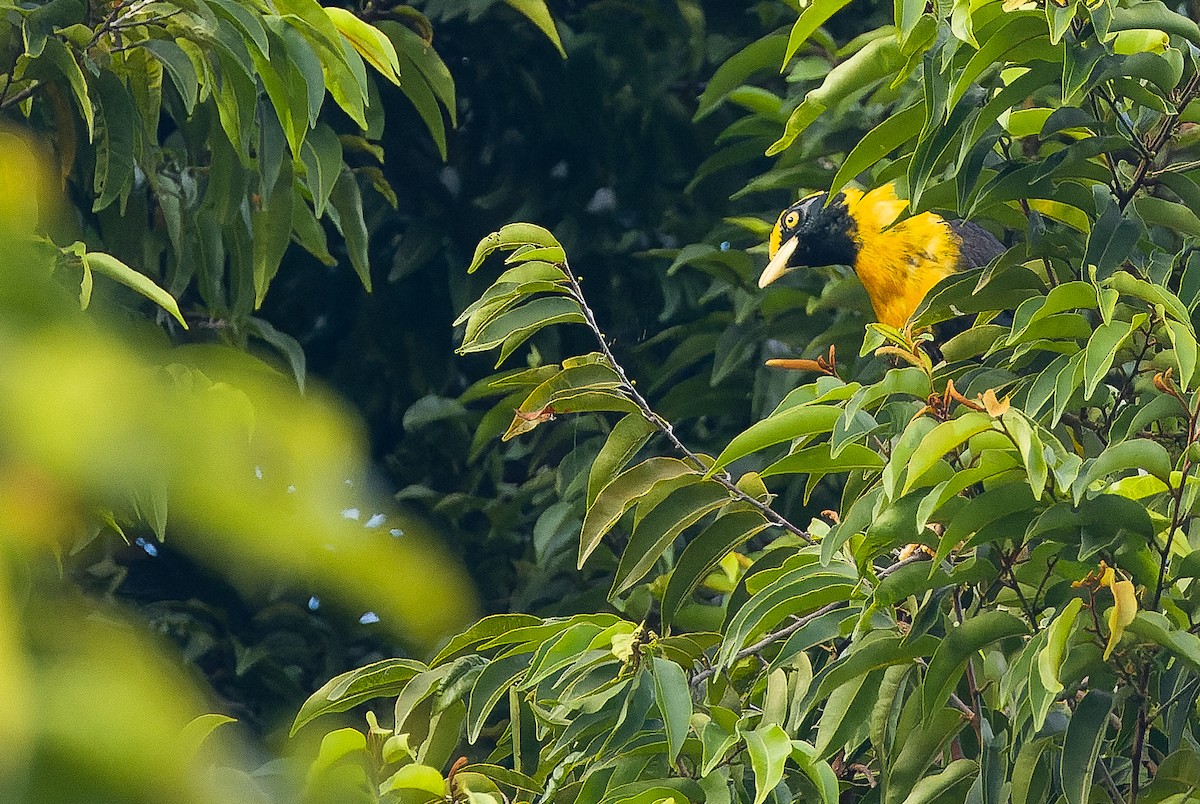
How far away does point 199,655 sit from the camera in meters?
2.86

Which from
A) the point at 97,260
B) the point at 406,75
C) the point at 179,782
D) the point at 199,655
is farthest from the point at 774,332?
the point at 179,782

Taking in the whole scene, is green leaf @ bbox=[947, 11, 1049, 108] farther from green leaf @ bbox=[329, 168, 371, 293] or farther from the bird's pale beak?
the bird's pale beak

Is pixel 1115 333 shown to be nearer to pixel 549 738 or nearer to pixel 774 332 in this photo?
pixel 549 738

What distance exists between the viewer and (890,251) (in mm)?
3369

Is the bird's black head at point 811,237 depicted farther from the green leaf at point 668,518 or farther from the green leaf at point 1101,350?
the green leaf at point 1101,350

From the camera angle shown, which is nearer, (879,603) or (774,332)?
(879,603)

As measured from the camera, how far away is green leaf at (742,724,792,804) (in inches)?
47.4

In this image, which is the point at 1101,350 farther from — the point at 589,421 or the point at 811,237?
the point at 811,237

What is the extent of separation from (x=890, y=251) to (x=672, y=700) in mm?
2225

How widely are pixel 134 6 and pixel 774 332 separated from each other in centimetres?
141

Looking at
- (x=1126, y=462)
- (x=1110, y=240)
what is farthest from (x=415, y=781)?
(x=1110, y=240)

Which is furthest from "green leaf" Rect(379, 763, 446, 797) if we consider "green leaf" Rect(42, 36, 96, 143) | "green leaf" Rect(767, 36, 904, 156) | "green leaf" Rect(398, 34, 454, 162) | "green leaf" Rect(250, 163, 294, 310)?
"green leaf" Rect(398, 34, 454, 162)

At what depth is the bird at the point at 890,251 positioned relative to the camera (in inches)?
127

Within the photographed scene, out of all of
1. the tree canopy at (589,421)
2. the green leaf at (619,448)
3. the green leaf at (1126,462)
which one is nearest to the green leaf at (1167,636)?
the tree canopy at (589,421)
